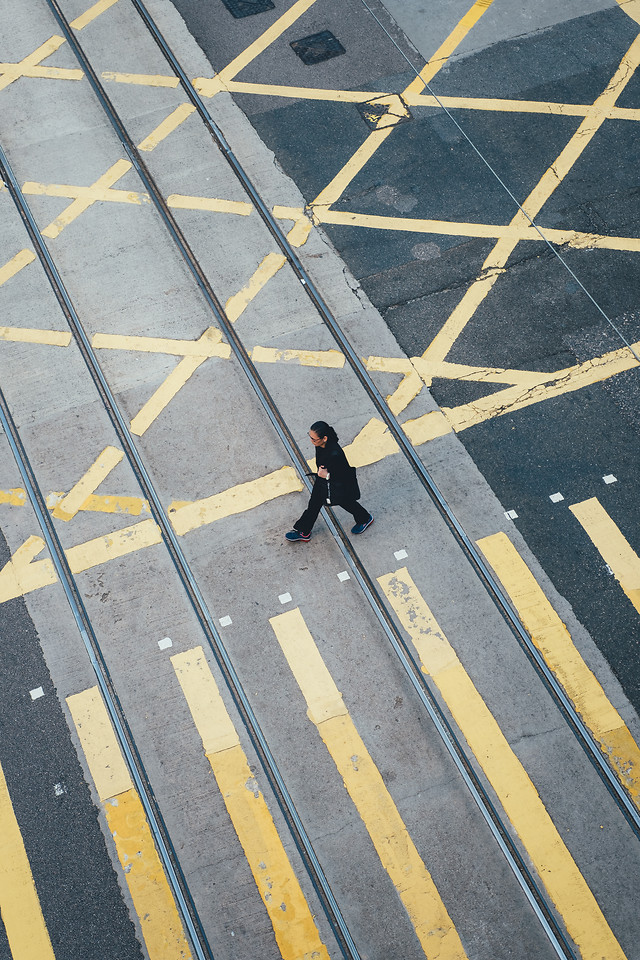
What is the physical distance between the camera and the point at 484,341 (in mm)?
8766

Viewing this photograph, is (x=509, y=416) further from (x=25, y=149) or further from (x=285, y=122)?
(x=25, y=149)

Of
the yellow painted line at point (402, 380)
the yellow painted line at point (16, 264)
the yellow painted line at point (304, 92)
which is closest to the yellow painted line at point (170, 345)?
the yellow painted line at point (16, 264)

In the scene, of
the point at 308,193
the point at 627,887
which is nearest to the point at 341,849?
the point at 627,887

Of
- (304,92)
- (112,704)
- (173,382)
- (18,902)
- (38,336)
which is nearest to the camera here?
(18,902)

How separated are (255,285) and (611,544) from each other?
4.88m

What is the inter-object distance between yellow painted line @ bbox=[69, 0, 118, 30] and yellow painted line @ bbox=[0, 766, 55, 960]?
11.1m

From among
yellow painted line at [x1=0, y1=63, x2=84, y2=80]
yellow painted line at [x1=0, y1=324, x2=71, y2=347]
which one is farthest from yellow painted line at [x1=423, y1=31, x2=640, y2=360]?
yellow painted line at [x1=0, y1=63, x2=84, y2=80]

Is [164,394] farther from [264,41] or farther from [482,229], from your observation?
[264,41]

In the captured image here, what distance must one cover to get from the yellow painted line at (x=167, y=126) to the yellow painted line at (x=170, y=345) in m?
3.20

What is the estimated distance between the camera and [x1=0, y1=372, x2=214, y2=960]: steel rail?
19.6ft

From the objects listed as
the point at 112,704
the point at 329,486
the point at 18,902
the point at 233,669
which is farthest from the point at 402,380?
the point at 18,902

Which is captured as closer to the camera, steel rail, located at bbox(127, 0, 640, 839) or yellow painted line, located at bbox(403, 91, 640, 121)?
steel rail, located at bbox(127, 0, 640, 839)

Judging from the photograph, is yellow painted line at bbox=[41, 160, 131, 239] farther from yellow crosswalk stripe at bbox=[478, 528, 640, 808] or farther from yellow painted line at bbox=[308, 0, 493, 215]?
yellow crosswalk stripe at bbox=[478, 528, 640, 808]

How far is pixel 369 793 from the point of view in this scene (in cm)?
636
